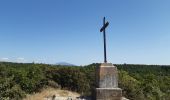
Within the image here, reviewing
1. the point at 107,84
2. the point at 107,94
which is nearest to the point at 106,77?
the point at 107,84

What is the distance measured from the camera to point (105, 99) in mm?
7906

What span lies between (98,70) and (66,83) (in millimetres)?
9118

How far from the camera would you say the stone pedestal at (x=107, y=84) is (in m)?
7.91

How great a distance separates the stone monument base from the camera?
25.9ft

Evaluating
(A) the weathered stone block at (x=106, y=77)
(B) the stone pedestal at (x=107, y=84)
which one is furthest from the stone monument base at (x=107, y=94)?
(A) the weathered stone block at (x=106, y=77)

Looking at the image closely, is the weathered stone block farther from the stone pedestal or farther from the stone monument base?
the stone monument base

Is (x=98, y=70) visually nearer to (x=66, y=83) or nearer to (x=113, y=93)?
(x=113, y=93)

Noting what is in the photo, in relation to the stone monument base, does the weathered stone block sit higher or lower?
higher

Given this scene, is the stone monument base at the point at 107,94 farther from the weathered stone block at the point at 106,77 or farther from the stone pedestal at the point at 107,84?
the weathered stone block at the point at 106,77

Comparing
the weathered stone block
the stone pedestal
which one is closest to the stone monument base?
the stone pedestal

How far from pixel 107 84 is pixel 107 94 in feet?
1.08

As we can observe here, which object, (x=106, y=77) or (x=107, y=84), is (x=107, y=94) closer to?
(x=107, y=84)

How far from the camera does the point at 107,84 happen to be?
26.3ft

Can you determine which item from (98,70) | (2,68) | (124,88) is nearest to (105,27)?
(98,70)
